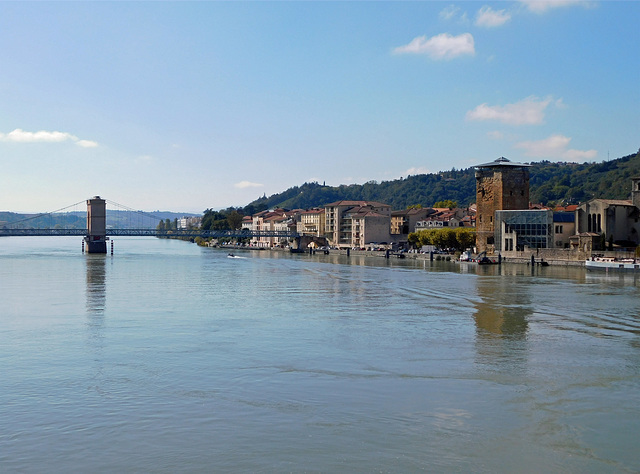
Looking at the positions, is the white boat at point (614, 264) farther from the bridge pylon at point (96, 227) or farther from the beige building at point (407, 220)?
the bridge pylon at point (96, 227)

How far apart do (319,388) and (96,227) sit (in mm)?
75248

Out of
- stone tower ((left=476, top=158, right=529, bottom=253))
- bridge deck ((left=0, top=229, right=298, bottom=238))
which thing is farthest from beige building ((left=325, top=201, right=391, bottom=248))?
stone tower ((left=476, top=158, right=529, bottom=253))

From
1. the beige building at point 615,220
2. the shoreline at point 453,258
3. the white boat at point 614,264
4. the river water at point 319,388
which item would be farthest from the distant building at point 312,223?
the river water at point 319,388

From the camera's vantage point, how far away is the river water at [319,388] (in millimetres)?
9062

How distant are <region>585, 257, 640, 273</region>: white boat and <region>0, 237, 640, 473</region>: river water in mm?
21063

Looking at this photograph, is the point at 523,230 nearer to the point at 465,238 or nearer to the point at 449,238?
the point at 465,238

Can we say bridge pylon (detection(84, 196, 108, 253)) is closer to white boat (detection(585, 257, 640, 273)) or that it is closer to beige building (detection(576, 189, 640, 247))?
beige building (detection(576, 189, 640, 247))

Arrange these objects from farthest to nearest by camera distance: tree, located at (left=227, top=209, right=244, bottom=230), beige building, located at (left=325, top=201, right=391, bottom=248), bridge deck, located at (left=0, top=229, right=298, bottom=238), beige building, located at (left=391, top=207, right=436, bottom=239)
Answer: tree, located at (left=227, top=209, right=244, bottom=230) → beige building, located at (left=391, top=207, right=436, bottom=239) → beige building, located at (left=325, top=201, right=391, bottom=248) → bridge deck, located at (left=0, top=229, right=298, bottom=238)

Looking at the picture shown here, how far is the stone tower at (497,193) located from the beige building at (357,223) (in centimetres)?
2505

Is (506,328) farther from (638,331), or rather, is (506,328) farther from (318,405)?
(318,405)

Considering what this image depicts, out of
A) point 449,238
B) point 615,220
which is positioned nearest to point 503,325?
point 615,220

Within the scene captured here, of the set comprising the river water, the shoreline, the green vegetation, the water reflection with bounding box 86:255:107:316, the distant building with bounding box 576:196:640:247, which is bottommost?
the river water

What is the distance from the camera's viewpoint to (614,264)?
45188 mm

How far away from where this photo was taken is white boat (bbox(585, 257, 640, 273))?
44119mm
